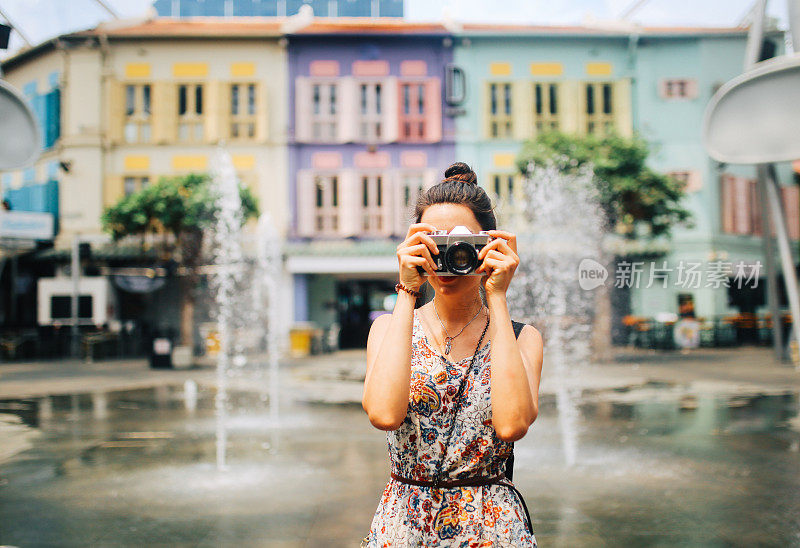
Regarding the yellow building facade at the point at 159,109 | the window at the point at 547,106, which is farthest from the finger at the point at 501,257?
the window at the point at 547,106

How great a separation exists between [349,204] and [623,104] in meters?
9.54

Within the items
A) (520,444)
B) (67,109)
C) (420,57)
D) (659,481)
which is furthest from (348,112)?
(659,481)

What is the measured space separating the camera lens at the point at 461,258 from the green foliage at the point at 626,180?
53.6 ft

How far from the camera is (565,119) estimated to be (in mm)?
21531

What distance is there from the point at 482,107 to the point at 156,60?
35.0 ft

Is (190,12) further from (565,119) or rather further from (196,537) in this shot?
(565,119)

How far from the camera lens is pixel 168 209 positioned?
17.7 metres

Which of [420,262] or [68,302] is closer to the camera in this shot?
[420,262]

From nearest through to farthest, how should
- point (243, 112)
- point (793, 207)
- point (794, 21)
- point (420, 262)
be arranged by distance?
point (420, 262) < point (794, 21) < point (793, 207) < point (243, 112)

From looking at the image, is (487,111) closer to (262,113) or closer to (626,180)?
A: (626,180)

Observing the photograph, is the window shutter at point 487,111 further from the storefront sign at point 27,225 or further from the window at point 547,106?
the storefront sign at point 27,225

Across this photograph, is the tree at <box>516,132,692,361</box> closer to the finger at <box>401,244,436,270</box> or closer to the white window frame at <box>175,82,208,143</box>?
the white window frame at <box>175,82,208,143</box>

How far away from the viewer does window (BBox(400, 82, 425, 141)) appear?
2159 centimetres

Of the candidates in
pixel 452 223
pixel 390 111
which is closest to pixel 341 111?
pixel 390 111
